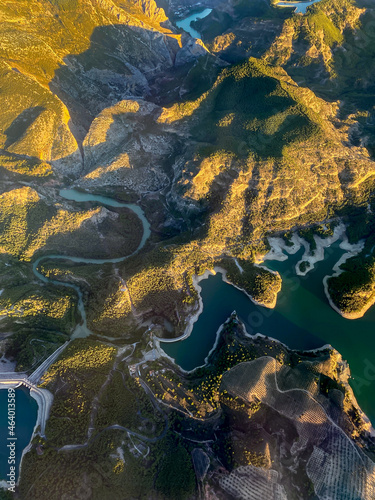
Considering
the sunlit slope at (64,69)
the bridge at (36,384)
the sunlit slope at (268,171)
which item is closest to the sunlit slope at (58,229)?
the sunlit slope at (64,69)

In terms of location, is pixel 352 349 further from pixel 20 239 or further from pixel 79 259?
pixel 20 239

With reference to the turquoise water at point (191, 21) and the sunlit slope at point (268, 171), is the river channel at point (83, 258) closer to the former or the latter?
the sunlit slope at point (268, 171)

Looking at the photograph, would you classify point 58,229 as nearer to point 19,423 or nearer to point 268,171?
point 19,423

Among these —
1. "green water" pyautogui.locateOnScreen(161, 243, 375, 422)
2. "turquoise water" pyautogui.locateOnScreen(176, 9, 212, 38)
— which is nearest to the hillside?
"green water" pyautogui.locateOnScreen(161, 243, 375, 422)

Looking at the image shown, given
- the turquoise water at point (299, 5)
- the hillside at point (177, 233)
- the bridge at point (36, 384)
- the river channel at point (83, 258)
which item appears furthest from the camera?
the turquoise water at point (299, 5)

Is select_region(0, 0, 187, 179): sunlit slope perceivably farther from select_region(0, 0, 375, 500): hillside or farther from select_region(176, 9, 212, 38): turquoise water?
select_region(176, 9, 212, 38): turquoise water

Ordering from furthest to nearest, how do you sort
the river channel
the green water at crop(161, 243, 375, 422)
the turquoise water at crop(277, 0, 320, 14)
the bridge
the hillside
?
the turquoise water at crop(277, 0, 320, 14) < the river channel < the green water at crop(161, 243, 375, 422) < the bridge < the hillside
